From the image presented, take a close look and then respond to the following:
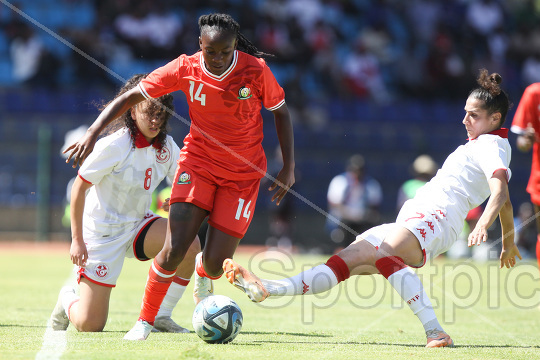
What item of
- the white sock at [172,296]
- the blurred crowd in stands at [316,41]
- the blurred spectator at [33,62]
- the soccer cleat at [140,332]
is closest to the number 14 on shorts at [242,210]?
the white sock at [172,296]

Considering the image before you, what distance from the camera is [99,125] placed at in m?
5.06

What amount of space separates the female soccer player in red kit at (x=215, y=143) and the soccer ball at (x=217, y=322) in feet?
1.44

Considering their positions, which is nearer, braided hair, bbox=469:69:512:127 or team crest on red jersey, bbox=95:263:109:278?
braided hair, bbox=469:69:512:127

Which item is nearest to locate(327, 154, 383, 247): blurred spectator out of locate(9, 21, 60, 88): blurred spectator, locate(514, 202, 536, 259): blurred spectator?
locate(514, 202, 536, 259): blurred spectator

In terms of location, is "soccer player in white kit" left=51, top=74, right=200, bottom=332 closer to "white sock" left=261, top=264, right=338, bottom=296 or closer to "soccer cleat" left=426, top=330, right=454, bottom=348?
"white sock" left=261, top=264, right=338, bottom=296

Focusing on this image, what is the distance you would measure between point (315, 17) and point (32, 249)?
8681 mm

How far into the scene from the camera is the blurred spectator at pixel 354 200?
48.9 feet

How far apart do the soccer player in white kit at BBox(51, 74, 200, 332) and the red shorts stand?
0.45 m

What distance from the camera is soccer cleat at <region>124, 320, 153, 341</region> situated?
5.21 m

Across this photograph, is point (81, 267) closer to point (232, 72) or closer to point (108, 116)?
point (108, 116)

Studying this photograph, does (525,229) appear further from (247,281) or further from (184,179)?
(247,281)

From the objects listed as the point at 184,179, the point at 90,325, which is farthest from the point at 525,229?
the point at 90,325

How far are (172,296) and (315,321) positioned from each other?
1553 millimetres

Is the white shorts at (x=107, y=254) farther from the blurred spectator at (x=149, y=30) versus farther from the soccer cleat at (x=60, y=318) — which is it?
the blurred spectator at (x=149, y=30)
